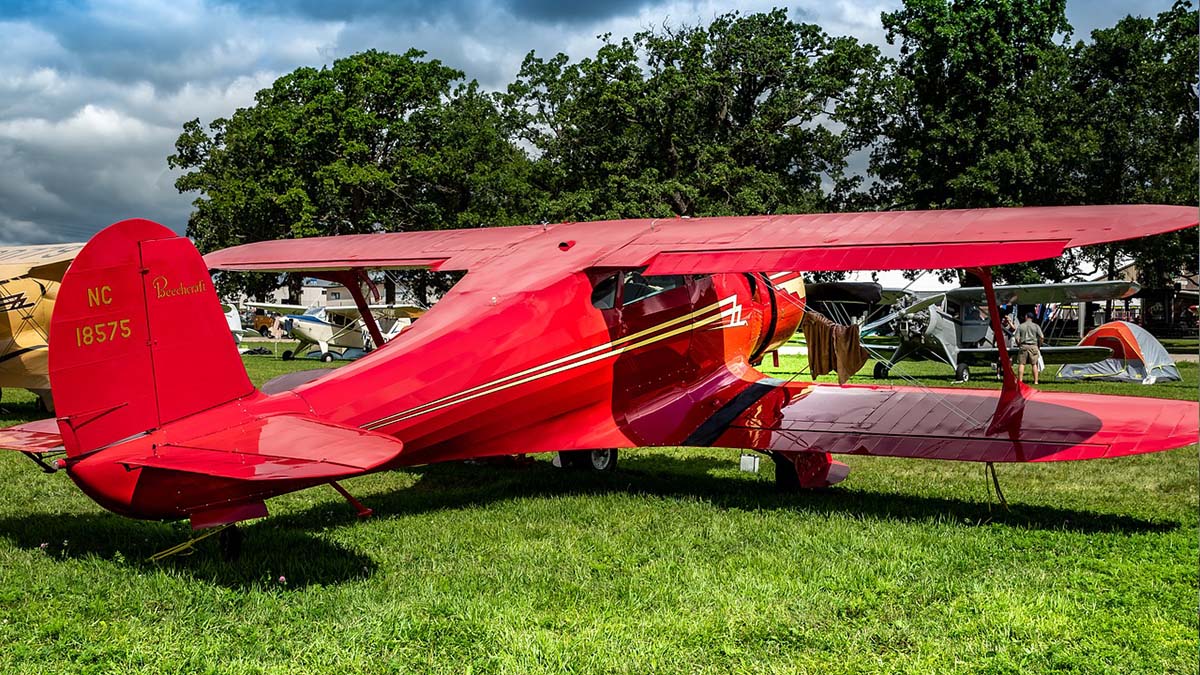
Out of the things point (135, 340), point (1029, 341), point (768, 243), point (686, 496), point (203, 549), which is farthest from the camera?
point (1029, 341)

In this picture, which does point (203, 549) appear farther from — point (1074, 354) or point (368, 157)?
point (368, 157)

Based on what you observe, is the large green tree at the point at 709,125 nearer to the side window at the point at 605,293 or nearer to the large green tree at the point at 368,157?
the large green tree at the point at 368,157

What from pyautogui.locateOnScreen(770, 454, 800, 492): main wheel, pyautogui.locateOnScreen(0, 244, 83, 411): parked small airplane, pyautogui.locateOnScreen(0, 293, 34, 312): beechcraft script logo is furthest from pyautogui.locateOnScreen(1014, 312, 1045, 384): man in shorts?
pyautogui.locateOnScreen(0, 293, 34, 312): beechcraft script logo

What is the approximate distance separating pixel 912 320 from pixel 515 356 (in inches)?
655

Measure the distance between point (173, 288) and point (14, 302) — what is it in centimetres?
919

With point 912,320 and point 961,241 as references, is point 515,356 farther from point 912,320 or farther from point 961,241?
point 912,320

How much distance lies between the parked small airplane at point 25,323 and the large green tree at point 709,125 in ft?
63.1

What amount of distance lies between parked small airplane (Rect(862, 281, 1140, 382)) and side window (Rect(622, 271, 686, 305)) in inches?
402

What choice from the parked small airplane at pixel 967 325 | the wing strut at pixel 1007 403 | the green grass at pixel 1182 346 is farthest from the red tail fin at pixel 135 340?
the green grass at pixel 1182 346

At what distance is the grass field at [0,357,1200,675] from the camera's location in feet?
13.3

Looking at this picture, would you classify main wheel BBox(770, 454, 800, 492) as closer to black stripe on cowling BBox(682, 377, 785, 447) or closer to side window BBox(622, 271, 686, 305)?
black stripe on cowling BBox(682, 377, 785, 447)

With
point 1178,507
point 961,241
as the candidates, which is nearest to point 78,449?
point 961,241

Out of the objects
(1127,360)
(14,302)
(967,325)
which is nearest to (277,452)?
(14,302)

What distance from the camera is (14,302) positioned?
12.3m
